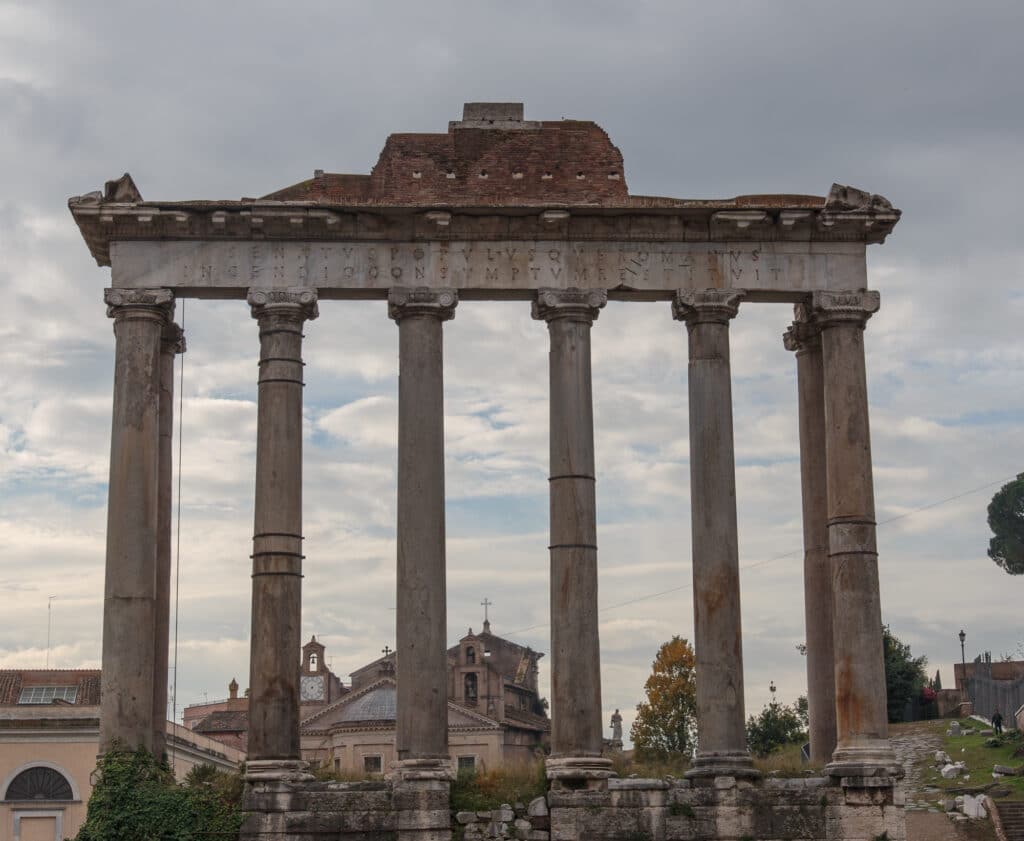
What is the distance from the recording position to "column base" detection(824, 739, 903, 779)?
87.4 ft

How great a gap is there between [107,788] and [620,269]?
11.7 metres

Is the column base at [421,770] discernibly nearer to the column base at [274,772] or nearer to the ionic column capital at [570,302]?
the column base at [274,772]

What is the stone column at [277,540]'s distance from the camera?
2667 centimetres

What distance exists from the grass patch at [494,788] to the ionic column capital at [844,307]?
8862 mm

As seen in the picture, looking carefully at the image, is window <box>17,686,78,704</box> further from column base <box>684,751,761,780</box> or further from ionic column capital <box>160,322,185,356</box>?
column base <box>684,751,761,780</box>

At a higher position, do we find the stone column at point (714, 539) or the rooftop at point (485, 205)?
the rooftop at point (485, 205)

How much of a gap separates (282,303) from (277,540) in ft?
12.9

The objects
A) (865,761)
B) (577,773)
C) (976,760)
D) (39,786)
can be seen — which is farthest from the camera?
(39,786)

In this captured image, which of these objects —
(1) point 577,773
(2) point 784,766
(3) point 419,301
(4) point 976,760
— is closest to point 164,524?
(3) point 419,301

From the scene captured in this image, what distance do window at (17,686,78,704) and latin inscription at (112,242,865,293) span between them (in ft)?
118

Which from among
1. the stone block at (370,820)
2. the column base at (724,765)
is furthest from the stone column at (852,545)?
the stone block at (370,820)

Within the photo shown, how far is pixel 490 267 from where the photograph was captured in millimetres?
28547

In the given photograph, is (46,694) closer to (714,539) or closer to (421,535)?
(421,535)

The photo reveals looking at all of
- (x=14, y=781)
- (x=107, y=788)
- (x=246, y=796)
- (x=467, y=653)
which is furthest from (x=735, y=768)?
(x=467, y=653)
